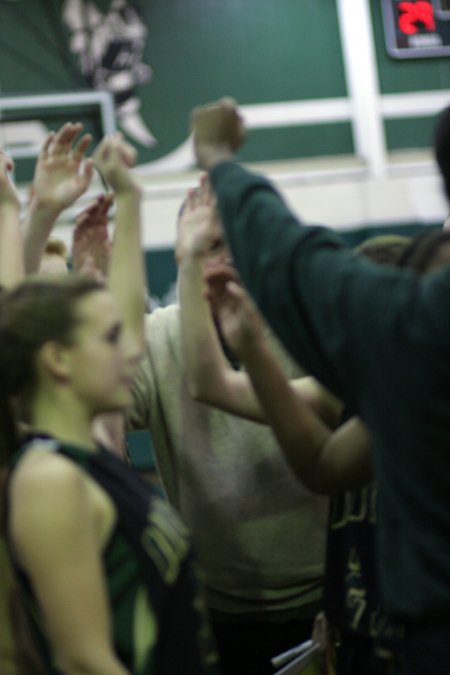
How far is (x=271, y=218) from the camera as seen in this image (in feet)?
4.18

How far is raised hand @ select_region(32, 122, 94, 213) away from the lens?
1.84 meters

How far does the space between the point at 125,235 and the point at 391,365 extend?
2.09 ft

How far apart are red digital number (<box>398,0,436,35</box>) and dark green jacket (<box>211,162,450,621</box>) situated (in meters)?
4.81

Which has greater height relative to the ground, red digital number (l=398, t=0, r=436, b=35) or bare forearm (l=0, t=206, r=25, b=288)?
bare forearm (l=0, t=206, r=25, b=288)

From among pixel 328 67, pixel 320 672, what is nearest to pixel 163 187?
pixel 328 67

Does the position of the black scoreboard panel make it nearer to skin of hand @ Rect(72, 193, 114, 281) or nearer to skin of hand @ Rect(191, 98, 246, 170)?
skin of hand @ Rect(72, 193, 114, 281)

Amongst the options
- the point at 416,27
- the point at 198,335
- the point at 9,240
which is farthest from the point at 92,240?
the point at 416,27

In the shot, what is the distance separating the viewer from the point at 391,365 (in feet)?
3.85

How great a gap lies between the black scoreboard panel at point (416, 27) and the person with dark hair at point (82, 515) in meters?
4.73

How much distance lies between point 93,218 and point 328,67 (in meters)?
4.10

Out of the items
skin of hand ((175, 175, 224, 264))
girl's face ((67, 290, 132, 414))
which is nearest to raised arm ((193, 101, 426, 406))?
girl's face ((67, 290, 132, 414))

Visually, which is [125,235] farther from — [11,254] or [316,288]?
[316,288]

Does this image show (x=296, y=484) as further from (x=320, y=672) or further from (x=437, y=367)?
(x=437, y=367)

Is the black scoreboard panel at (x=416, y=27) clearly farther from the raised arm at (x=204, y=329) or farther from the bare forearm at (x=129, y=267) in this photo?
the bare forearm at (x=129, y=267)
